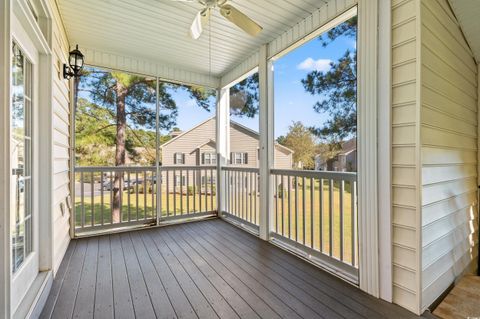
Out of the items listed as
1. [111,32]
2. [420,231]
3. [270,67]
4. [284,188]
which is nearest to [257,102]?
[270,67]

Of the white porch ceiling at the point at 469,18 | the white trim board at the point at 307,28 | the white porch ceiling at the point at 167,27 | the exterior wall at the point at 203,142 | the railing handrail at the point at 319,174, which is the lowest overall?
the railing handrail at the point at 319,174

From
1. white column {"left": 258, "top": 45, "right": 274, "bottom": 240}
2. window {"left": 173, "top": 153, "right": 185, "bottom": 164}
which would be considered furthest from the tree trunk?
white column {"left": 258, "top": 45, "right": 274, "bottom": 240}

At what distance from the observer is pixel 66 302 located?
1840 millimetres

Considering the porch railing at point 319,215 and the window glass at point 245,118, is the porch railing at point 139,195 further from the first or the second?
the porch railing at point 319,215

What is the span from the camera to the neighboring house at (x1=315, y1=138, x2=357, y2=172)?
7.36 feet

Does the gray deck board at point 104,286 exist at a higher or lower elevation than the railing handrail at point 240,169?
lower

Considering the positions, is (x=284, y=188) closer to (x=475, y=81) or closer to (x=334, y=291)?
(x=334, y=291)

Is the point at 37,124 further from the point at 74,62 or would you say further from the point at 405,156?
the point at 405,156

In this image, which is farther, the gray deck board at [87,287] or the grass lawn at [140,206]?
the grass lawn at [140,206]

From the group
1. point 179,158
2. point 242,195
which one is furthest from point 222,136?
point 242,195

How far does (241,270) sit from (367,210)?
1.31 meters

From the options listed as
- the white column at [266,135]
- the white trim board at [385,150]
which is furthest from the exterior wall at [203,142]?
the white trim board at [385,150]

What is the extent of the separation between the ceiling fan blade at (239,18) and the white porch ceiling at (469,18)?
1.75 meters

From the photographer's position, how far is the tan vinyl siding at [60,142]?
91.5 inches
